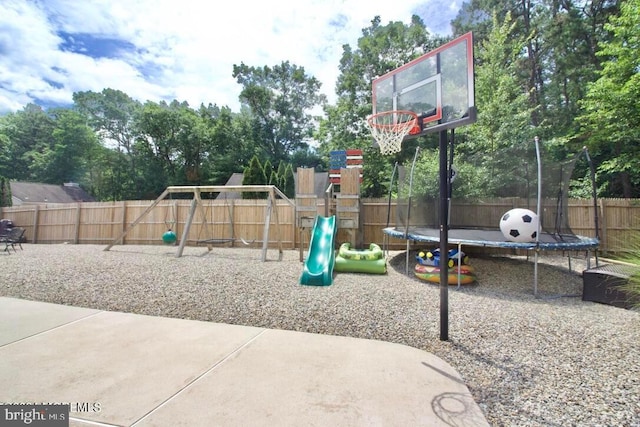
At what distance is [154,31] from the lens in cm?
749

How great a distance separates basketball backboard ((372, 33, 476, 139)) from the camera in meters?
3.14

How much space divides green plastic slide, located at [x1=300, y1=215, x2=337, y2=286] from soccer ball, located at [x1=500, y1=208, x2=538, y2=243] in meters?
3.21

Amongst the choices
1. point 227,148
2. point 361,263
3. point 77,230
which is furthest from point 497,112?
point 227,148

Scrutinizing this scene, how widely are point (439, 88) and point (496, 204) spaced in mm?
5797

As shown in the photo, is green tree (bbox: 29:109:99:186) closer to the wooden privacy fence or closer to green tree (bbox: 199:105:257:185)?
green tree (bbox: 199:105:257:185)

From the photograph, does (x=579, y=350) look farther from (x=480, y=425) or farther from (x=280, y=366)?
(x=280, y=366)

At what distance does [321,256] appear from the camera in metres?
5.46

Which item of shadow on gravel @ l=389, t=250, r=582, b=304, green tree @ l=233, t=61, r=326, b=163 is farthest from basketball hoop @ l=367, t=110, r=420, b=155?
green tree @ l=233, t=61, r=326, b=163

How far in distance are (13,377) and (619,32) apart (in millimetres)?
14054

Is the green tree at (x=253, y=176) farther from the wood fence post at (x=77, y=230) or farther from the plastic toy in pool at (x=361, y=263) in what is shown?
the plastic toy in pool at (x=361, y=263)

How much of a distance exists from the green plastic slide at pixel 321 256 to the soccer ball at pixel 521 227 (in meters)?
3.21

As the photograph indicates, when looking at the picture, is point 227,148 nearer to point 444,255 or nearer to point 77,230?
point 77,230

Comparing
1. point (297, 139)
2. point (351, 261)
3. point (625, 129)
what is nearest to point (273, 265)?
point (351, 261)

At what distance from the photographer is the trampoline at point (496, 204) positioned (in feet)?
19.2
